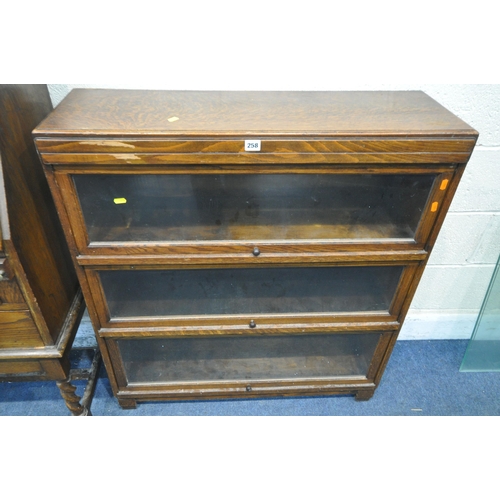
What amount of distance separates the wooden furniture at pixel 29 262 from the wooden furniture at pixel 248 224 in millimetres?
88

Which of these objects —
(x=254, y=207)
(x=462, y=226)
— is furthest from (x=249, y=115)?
(x=462, y=226)

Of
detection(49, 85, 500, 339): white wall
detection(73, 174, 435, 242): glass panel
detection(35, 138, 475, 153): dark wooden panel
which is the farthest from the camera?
detection(49, 85, 500, 339): white wall

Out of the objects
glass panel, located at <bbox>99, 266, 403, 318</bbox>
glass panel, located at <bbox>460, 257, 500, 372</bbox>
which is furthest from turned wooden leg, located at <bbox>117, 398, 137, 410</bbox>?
glass panel, located at <bbox>460, 257, 500, 372</bbox>

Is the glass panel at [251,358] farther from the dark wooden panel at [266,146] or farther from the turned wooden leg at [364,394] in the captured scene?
the dark wooden panel at [266,146]

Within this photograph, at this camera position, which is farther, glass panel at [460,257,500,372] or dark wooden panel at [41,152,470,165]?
glass panel at [460,257,500,372]

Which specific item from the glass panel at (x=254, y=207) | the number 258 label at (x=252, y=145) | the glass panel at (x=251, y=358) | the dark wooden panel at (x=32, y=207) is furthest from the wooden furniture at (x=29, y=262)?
the number 258 label at (x=252, y=145)

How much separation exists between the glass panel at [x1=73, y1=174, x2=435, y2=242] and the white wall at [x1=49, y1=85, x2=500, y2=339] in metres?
0.28

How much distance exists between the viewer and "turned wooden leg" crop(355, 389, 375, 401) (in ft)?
4.25

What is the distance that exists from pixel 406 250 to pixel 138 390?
0.89 m

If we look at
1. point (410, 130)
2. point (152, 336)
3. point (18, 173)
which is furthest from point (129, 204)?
point (410, 130)

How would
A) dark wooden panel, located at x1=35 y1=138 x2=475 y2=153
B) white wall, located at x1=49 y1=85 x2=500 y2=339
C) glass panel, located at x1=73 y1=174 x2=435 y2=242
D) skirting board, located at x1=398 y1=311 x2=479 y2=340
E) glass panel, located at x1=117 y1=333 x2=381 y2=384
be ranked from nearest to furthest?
dark wooden panel, located at x1=35 y1=138 x2=475 y2=153
glass panel, located at x1=73 y1=174 x2=435 y2=242
white wall, located at x1=49 y1=85 x2=500 y2=339
glass panel, located at x1=117 y1=333 x2=381 y2=384
skirting board, located at x1=398 y1=311 x2=479 y2=340

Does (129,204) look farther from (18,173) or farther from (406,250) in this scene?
(406,250)

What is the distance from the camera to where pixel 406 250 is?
3.03 ft

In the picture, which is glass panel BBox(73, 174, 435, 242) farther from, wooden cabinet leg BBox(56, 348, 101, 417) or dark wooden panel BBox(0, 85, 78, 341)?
wooden cabinet leg BBox(56, 348, 101, 417)
